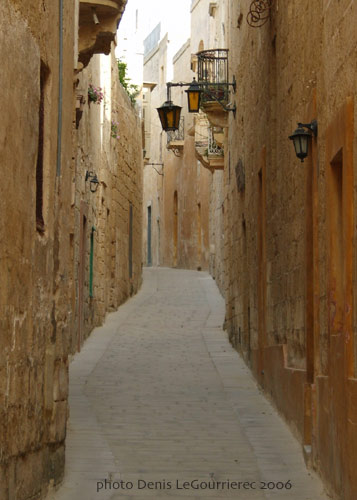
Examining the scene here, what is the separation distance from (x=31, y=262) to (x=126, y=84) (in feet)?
69.6

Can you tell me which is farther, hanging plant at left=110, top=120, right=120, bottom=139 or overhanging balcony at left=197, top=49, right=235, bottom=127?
hanging plant at left=110, top=120, right=120, bottom=139

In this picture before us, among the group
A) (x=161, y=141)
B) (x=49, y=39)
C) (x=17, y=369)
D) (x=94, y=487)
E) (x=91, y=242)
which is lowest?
(x=94, y=487)

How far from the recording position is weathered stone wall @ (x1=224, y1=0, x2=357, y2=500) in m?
6.96

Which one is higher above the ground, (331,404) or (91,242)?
(91,242)

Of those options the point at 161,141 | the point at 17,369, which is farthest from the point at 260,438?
the point at 161,141

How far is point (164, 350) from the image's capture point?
17.5 meters

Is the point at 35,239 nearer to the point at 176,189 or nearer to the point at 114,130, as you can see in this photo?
the point at 114,130

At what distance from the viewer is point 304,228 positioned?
961 cm

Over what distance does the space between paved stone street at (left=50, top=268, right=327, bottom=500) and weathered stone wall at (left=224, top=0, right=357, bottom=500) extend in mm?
369

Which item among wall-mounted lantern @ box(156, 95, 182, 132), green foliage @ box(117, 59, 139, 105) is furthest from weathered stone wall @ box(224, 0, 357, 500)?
green foliage @ box(117, 59, 139, 105)

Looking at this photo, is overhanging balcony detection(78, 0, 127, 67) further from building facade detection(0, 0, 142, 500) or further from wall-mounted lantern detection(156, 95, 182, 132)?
wall-mounted lantern detection(156, 95, 182, 132)

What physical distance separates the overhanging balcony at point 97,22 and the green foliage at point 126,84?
43.6ft

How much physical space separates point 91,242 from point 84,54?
6635 millimetres

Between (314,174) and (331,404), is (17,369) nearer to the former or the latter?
(331,404)
